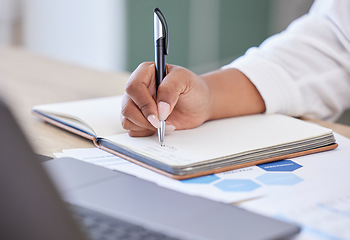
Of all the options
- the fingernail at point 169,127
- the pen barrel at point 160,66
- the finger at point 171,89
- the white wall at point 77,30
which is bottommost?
the white wall at point 77,30

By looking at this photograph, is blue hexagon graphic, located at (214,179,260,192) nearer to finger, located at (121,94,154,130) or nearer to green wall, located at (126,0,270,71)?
finger, located at (121,94,154,130)

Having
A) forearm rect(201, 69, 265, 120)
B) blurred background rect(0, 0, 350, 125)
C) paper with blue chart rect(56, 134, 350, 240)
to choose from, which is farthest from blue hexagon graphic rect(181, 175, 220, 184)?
blurred background rect(0, 0, 350, 125)

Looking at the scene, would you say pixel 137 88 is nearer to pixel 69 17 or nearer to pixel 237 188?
pixel 237 188

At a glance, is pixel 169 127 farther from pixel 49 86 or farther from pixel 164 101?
pixel 49 86

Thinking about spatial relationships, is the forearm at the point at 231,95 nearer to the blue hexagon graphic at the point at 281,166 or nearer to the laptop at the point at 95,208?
the blue hexagon graphic at the point at 281,166

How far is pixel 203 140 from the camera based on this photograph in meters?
0.70

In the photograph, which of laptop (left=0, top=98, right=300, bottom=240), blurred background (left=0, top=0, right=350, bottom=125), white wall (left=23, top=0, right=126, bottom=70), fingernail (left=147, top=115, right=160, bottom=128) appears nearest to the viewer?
laptop (left=0, top=98, right=300, bottom=240)

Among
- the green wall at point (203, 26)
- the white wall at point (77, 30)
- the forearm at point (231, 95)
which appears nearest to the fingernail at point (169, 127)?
the forearm at point (231, 95)

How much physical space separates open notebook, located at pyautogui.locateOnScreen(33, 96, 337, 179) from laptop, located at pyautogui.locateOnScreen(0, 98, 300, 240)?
77mm

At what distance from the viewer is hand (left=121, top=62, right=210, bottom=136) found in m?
0.71

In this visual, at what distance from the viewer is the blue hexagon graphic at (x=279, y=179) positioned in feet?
1.89

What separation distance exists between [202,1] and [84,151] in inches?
98.5

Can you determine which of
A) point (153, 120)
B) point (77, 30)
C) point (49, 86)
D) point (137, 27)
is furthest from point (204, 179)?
point (77, 30)

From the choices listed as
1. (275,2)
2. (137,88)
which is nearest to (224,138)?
(137,88)
